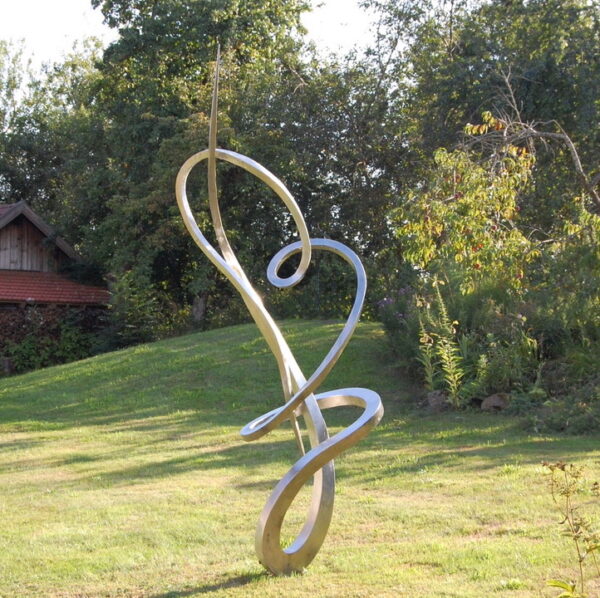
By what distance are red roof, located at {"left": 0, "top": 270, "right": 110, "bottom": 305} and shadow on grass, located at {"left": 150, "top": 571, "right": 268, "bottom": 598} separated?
2047 centimetres

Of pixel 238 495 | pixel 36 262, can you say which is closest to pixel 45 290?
pixel 36 262

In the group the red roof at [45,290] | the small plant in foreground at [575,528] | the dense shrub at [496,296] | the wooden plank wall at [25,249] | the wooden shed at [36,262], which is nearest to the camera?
the small plant in foreground at [575,528]

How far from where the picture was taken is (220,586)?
221 inches

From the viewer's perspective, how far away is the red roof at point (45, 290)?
25125 millimetres

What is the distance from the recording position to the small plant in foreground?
4.13 m

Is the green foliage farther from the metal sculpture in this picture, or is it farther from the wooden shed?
the metal sculpture

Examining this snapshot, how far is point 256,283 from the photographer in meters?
24.0

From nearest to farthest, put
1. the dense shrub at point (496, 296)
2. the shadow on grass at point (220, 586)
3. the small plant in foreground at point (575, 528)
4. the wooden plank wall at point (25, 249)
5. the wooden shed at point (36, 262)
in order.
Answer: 1. the small plant in foreground at point (575, 528)
2. the shadow on grass at point (220, 586)
3. the dense shrub at point (496, 296)
4. the wooden shed at point (36, 262)
5. the wooden plank wall at point (25, 249)

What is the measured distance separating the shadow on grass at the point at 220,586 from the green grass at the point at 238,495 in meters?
0.02

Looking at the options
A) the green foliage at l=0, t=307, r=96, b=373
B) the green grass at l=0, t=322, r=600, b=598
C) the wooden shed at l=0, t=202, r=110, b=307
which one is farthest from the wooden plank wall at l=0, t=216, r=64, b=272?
the green grass at l=0, t=322, r=600, b=598

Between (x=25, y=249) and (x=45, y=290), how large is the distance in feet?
6.22

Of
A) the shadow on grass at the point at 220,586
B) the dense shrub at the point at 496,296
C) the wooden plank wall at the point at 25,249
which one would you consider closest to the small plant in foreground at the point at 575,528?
the shadow on grass at the point at 220,586

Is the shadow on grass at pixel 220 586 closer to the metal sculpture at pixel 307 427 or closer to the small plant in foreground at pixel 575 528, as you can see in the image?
the metal sculpture at pixel 307 427

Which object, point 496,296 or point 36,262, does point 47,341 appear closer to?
point 36,262
